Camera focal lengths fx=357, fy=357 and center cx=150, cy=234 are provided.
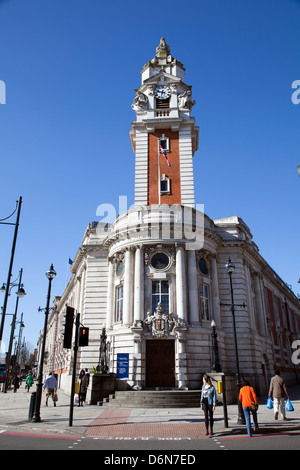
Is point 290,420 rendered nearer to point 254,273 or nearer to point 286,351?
point 254,273

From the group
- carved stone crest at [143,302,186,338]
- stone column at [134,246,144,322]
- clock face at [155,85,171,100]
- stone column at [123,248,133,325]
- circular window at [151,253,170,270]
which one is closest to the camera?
carved stone crest at [143,302,186,338]

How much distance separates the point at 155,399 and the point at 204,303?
333 inches

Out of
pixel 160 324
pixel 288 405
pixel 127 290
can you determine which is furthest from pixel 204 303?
pixel 288 405

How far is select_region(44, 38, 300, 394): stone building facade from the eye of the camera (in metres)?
24.0

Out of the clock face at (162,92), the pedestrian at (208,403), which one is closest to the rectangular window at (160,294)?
the pedestrian at (208,403)

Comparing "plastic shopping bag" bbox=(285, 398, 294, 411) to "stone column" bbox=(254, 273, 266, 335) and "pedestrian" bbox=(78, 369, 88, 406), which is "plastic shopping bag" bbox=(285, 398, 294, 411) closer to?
"pedestrian" bbox=(78, 369, 88, 406)

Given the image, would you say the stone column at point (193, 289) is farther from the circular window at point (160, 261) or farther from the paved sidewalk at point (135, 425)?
the paved sidewalk at point (135, 425)

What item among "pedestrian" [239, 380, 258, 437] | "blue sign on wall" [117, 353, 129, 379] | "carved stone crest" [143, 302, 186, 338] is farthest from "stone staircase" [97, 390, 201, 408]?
"pedestrian" [239, 380, 258, 437]

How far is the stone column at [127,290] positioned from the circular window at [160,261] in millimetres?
1770

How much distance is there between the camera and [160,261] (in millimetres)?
26156

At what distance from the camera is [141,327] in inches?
945

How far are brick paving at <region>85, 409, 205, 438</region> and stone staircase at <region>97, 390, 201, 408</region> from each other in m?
5.23

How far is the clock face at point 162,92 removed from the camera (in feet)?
117

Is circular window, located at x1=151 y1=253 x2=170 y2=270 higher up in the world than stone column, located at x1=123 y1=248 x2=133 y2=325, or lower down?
higher up
